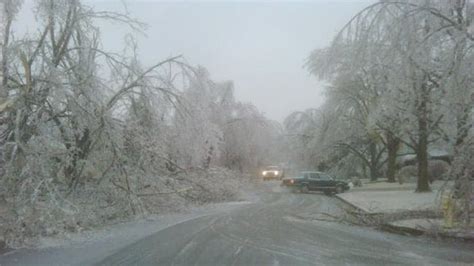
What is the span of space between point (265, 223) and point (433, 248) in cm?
601

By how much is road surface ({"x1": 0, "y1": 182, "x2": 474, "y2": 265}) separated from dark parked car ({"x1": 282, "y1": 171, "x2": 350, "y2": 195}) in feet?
69.9

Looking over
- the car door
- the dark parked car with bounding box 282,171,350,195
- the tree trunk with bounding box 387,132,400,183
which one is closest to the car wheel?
the dark parked car with bounding box 282,171,350,195

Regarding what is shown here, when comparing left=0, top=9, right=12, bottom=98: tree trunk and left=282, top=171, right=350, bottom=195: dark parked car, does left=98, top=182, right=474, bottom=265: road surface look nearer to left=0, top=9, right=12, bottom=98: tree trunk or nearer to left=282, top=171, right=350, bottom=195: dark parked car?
left=0, top=9, right=12, bottom=98: tree trunk

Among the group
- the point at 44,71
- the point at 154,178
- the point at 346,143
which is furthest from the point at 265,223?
the point at 346,143

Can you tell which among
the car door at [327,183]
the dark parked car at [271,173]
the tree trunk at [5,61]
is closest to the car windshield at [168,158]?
the tree trunk at [5,61]

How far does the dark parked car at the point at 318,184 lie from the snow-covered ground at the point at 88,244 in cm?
2061

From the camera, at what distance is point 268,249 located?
11.9 m

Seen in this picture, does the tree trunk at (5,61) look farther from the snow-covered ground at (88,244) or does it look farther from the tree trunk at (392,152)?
the tree trunk at (392,152)

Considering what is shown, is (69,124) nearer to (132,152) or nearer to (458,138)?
(132,152)

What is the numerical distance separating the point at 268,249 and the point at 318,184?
26643mm

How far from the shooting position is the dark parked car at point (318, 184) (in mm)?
37906

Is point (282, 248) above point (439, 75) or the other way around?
the other way around

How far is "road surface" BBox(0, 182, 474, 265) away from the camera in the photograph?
10625 mm

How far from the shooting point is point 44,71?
1645 centimetres
